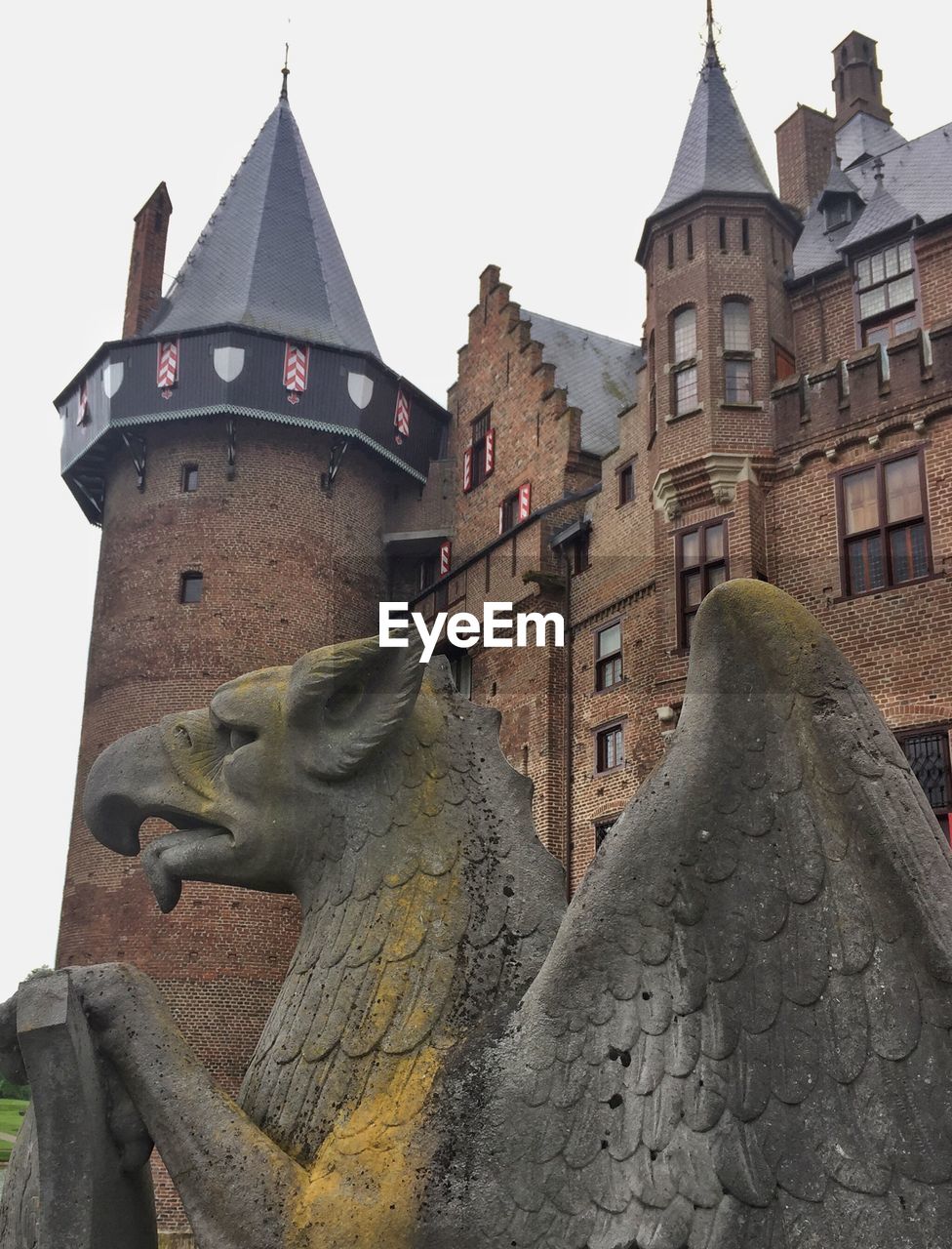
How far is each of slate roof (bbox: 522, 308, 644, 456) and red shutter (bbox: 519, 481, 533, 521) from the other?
5.01 feet

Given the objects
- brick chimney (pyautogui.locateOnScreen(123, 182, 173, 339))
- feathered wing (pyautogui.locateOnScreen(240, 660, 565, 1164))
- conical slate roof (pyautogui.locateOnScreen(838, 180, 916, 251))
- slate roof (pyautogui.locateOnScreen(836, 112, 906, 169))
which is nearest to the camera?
feathered wing (pyautogui.locateOnScreen(240, 660, 565, 1164))

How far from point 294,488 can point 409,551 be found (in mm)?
3420

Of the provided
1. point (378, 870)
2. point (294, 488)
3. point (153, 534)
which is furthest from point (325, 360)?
point (378, 870)

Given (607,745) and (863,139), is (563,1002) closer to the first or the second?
(607,745)

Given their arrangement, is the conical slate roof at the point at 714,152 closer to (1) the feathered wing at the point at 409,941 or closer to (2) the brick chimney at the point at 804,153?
(2) the brick chimney at the point at 804,153

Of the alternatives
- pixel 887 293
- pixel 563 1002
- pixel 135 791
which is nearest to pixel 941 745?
pixel 887 293

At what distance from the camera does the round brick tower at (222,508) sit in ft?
86.8

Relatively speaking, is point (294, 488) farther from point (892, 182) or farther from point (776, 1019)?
point (776, 1019)

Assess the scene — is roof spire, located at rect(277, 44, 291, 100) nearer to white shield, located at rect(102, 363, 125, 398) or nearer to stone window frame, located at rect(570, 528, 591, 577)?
white shield, located at rect(102, 363, 125, 398)

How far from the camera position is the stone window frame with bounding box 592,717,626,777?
23922 millimetres

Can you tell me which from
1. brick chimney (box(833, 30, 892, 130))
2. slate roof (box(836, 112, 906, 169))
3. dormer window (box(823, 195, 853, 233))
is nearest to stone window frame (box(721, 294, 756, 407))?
dormer window (box(823, 195, 853, 233))

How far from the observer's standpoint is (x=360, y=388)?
103 feet

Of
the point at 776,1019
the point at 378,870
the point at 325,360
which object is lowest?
the point at 776,1019

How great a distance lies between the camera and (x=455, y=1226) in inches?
107
